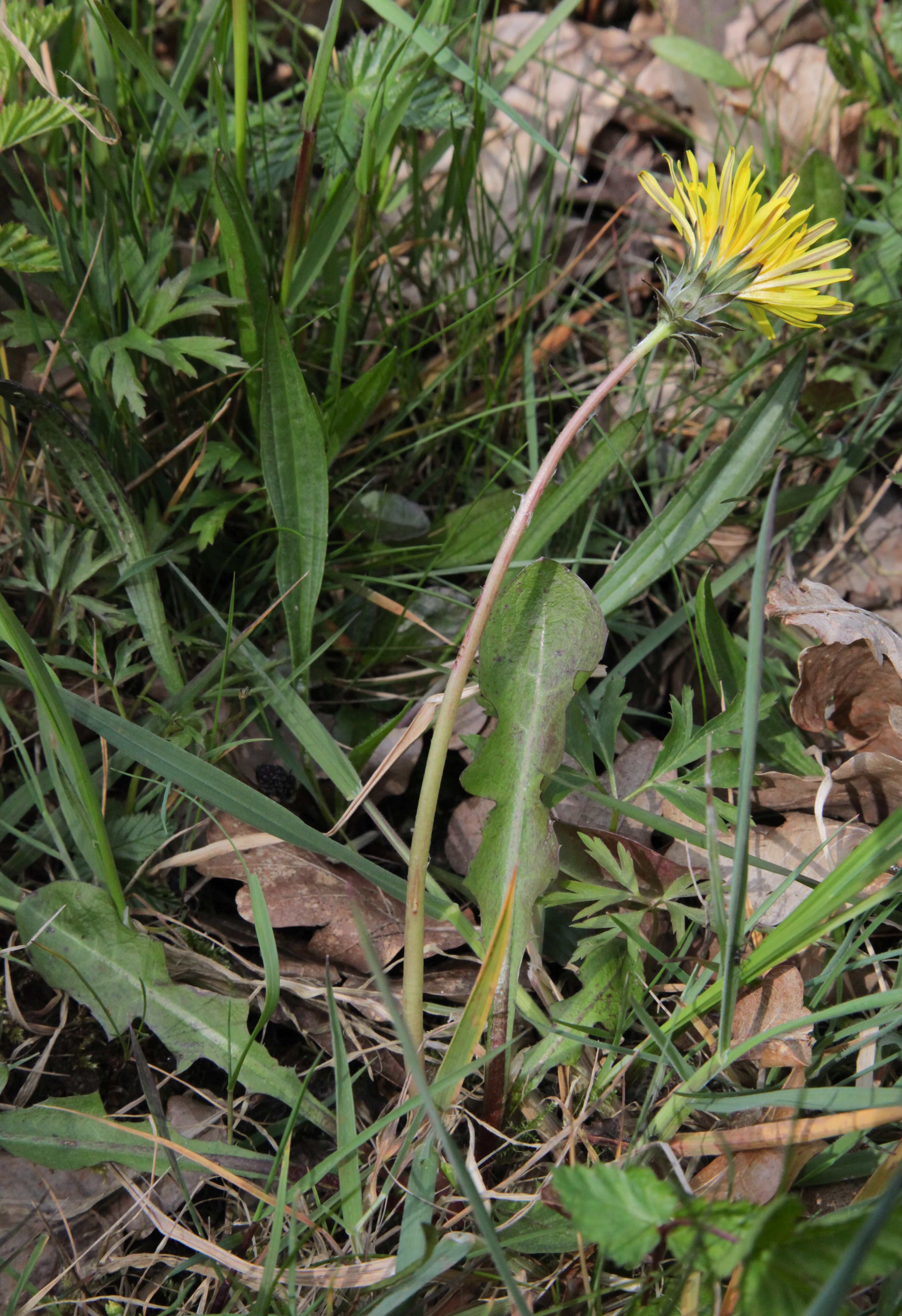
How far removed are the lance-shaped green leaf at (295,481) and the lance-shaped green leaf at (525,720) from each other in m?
0.42

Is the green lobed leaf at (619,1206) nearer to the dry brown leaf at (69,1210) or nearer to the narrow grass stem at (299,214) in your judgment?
the dry brown leaf at (69,1210)

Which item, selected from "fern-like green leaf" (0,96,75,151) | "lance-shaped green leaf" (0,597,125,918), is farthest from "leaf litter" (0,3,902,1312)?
"fern-like green leaf" (0,96,75,151)

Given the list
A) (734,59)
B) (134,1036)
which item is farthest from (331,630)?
(734,59)

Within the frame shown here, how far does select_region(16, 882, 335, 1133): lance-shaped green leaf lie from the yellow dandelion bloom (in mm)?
1376

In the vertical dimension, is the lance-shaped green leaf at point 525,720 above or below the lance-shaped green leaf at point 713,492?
below

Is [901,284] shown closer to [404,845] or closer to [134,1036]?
[404,845]

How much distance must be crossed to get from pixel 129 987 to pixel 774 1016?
3.60 feet

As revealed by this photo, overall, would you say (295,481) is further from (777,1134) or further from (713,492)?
(777,1134)

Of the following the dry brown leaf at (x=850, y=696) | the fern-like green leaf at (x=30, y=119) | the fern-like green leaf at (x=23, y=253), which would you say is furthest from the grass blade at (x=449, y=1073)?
the fern-like green leaf at (x=30, y=119)

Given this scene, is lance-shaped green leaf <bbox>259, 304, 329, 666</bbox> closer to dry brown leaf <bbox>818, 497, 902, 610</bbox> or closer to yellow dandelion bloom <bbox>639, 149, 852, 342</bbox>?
yellow dandelion bloom <bbox>639, 149, 852, 342</bbox>

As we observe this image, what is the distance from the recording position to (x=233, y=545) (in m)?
1.96

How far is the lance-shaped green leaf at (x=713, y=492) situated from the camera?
1837 mm

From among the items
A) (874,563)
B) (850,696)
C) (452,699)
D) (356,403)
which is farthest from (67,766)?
(874,563)

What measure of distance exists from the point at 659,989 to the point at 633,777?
0.41 meters
